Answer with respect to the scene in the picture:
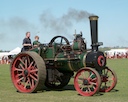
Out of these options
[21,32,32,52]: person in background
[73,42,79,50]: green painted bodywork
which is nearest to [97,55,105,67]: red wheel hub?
[73,42,79,50]: green painted bodywork

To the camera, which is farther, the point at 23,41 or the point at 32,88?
the point at 23,41

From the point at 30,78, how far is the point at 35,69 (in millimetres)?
333

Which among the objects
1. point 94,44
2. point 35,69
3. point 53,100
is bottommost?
point 53,100

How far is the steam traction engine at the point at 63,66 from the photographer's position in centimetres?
750

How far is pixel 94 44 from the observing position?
7.63 metres

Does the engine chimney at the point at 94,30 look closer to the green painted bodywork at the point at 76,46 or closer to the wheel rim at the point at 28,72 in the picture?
the green painted bodywork at the point at 76,46

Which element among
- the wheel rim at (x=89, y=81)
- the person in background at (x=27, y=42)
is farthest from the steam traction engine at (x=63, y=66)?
the person in background at (x=27, y=42)

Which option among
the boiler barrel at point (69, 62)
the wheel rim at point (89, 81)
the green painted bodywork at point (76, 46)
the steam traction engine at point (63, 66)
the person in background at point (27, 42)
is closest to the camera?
the wheel rim at point (89, 81)

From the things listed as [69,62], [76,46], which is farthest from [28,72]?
[76,46]

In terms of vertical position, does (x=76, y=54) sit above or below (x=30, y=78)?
above

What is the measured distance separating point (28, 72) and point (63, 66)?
0.95 m

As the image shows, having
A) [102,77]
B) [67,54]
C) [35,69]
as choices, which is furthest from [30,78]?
[102,77]

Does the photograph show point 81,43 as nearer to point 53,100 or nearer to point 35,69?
point 35,69

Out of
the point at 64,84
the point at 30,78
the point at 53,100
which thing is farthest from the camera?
the point at 64,84
